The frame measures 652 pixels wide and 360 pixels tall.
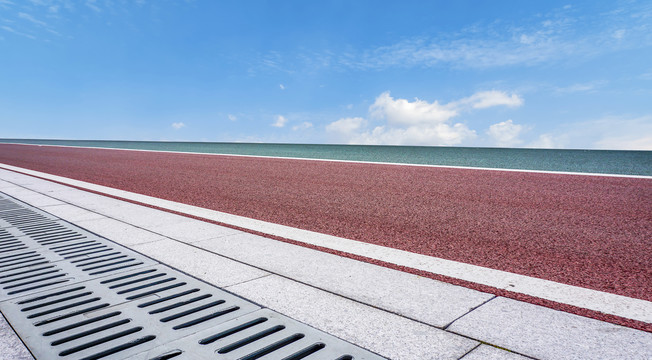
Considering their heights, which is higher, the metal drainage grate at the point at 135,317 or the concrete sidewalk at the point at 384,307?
the concrete sidewalk at the point at 384,307

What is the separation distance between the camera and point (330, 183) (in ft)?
33.8

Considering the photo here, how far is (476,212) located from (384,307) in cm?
439

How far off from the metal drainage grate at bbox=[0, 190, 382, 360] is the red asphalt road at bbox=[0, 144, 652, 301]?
2.26 meters

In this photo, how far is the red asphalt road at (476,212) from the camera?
4.04 m

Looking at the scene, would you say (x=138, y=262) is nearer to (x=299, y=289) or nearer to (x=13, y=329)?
(x=13, y=329)

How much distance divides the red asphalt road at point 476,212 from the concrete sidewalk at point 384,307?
1044mm

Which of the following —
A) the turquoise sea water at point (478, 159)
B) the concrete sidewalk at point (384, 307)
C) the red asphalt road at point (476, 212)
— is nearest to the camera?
the concrete sidewalk at point (384, 307)

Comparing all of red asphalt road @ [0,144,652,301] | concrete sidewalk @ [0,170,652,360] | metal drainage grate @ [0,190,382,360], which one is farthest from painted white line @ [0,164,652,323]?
metal drainage grate @ [0,190,382,360]

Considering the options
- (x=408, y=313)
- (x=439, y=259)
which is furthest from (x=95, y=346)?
(x=439, y=259)

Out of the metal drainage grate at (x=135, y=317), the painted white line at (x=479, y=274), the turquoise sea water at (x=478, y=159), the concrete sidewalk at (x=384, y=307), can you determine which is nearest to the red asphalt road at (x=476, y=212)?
the painted white line at (x=479, y=274)

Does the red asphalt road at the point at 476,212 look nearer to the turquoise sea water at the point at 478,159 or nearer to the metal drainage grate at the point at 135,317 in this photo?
the metal drainage grate at the point at 135,317

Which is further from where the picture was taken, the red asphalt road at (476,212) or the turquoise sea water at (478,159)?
the turquoise sea water at (478,159)

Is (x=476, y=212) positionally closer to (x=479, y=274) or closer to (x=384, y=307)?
(x=479, y=274)

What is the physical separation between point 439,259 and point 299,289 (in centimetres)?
162
